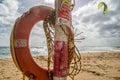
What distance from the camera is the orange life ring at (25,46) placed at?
10.1 ft

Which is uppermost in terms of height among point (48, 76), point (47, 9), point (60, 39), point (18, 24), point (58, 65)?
point (47, 9)

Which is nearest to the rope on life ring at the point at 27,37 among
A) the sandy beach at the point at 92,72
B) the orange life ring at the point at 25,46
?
the orange life ring at the point at 25,46

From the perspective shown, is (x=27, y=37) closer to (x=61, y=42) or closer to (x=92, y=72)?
(x=61, y=42)

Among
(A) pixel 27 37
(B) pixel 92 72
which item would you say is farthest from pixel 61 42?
(B) pixel 92 72

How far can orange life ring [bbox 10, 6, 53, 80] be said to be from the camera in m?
3.07

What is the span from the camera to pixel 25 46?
3.16 meters

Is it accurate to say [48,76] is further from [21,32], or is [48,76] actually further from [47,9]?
[47,9]

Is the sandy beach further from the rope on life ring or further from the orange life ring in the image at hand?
the orange life ring

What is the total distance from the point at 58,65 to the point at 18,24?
36.1 inches

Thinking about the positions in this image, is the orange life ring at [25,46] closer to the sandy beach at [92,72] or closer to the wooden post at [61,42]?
the wooden post at [61,42]

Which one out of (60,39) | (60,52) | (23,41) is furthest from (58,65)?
(23,41)

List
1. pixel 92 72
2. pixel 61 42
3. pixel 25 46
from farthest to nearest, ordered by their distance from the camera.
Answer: pixel 92 72, pixel 25 46, pixel 61 42

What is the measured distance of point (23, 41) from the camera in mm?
3139

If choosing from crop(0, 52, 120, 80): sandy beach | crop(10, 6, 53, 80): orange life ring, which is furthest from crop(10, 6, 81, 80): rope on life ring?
crop(0, 52, 120, 80): sandy beach
